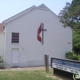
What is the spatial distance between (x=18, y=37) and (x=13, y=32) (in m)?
0.92

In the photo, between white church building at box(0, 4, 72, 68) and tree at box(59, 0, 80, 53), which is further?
white church building at box(0, 4, 72, 68)

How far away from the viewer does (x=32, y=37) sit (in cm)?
2252

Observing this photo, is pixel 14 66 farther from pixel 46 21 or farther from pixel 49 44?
pixel 46 21

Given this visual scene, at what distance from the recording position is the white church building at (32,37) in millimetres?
21375

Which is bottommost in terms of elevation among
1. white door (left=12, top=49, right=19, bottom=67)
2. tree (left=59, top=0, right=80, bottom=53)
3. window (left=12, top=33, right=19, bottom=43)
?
white door (left=12, top=49, right=19, bottom=67)

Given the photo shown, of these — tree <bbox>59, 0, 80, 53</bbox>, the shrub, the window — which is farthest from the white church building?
tree <bbox>59, 0, 80, 53</bbox>

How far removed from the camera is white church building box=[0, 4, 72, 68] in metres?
21.4

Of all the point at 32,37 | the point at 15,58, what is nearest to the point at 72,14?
the point at 32,37

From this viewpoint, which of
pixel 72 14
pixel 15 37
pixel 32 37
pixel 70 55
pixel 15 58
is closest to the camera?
pixel 72 14

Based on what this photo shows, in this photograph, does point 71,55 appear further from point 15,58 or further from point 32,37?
point 15,58

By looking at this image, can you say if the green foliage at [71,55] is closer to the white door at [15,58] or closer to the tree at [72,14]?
the tree at [72,14]

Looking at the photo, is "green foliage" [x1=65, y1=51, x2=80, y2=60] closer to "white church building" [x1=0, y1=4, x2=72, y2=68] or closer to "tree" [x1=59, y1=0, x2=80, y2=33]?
"white church building" [x1=0, y1=4, x2=72, y2=68]

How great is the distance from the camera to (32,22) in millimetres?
22672

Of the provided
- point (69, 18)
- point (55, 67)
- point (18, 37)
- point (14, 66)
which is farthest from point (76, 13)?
point (14, 66)
